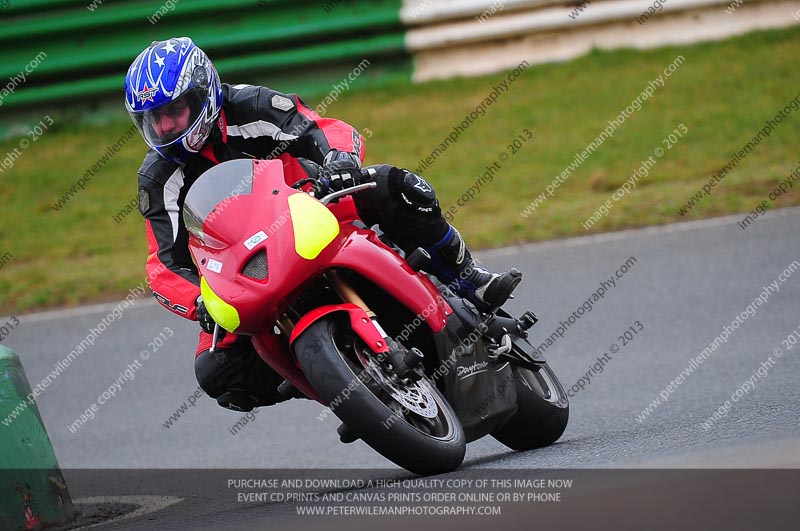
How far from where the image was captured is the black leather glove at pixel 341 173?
4555 mm

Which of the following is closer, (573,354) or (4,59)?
(573,354)

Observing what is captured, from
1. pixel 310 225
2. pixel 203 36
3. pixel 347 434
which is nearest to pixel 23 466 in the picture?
pixel 347 434

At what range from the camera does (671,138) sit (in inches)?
456

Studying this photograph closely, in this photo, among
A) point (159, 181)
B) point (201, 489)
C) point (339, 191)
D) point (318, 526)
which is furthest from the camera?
point (201, 489)

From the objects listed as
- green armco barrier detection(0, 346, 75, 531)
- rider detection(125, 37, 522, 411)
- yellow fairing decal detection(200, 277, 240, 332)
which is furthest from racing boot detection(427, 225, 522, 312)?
green armco barrier detection(0, 346, 75, 531)

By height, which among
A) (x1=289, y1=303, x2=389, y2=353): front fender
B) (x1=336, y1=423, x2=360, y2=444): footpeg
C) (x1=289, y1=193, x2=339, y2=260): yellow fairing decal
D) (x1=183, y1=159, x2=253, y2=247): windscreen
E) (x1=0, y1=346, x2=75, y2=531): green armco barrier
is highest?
(x1=289, y1=193, x2=339, y2=260): yellow fairing decal

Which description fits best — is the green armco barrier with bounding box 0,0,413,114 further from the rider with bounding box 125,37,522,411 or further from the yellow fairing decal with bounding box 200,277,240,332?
the yellow fairing decal with bounding box 200,277,240,332

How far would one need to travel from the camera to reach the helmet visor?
488 cm

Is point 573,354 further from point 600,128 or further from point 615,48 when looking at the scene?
point 615,48

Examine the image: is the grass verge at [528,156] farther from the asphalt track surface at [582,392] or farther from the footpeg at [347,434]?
the footpeg at [347,434]

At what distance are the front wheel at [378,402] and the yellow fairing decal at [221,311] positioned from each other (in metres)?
0.25

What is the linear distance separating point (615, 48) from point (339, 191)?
9209 mm

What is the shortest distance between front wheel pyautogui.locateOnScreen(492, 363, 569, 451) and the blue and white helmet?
1.79 metres

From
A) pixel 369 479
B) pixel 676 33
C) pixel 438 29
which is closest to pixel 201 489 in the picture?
pixel 369 479
